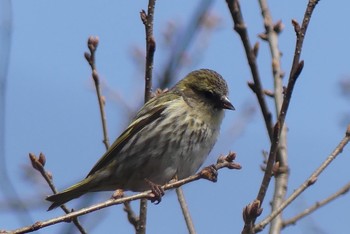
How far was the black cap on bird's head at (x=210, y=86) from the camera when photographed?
18.1 ft

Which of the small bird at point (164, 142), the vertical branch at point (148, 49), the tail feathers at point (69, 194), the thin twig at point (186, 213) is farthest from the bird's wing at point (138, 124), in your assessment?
the vertical branch at point (148, 49)

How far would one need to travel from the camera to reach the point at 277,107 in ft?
16.0

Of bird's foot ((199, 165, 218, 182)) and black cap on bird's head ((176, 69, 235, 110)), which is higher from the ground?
black cap on bird's head ((176, 69, 235, 110))

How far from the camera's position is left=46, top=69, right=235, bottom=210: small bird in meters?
5.13

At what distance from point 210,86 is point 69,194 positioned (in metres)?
1.60

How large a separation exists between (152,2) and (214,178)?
1.12m

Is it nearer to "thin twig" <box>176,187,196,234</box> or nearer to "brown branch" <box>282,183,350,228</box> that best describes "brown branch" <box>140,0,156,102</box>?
"thin twig" <box>176,187,196,234</box>

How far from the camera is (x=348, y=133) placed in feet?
12.1

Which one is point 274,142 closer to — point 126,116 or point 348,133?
point 348,133

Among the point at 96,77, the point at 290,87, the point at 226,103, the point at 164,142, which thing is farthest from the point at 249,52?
the point at 226,103

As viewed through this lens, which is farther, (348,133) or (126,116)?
(126,116)

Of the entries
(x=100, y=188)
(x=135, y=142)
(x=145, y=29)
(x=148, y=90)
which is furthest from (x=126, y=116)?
(x=145, y=29)

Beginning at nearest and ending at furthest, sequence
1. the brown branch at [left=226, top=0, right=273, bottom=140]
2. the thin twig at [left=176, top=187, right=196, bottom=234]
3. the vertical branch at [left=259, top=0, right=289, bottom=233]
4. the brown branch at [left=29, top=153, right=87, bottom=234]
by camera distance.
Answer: the brown branch at [left=226, top=0, right=273, bottom=140]
the brown branch at [left=29, top=153, right=87, bottom=234]
the thin twig at [left=176, top=187, right=196, bottom=234]
the vertical branch at [left=259, top=0, right=289, bottom=233]

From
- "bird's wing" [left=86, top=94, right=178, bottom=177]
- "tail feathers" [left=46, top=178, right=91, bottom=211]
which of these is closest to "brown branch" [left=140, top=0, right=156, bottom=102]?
"tail feathers" [left=46, top=178, right=91, bottom=211]
